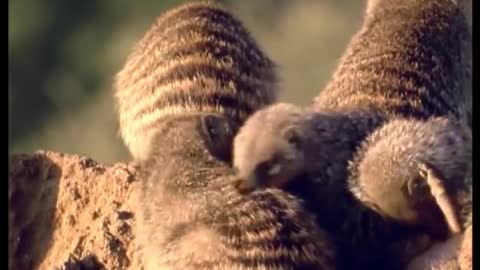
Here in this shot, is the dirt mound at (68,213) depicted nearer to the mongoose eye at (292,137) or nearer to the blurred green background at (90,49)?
the mongoose eye at (292,137)

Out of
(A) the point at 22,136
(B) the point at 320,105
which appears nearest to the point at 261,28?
(A) the point at 22,136

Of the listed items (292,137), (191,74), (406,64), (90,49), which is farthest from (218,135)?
(90,49)

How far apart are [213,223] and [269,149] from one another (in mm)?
363

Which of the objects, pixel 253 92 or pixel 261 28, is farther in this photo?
pixel 261 28

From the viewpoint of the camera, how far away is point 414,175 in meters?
4.80

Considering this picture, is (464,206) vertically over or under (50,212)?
under

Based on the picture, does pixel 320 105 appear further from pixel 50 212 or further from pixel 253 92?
pixel 50 212

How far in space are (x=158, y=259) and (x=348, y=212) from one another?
51 centimetres

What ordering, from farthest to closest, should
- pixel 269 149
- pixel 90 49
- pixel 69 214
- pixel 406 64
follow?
pixel 90 49, pixel 406 64, pixel 69 214, pixel 269 149

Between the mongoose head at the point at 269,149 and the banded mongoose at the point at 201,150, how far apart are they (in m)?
0.06

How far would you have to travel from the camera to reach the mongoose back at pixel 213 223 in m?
4.62

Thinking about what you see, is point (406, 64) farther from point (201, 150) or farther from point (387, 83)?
point (201, 150)

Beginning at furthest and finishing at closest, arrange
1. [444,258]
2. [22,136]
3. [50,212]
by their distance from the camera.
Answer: [22,136]
[50,212]
[444,258]

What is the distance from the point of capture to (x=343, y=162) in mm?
4992
